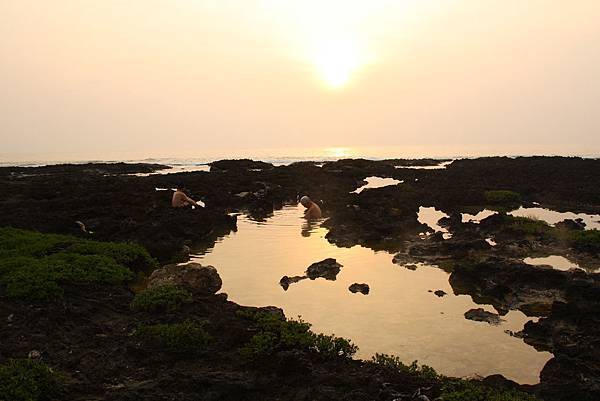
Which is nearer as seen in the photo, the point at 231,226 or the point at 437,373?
the point at 437,373

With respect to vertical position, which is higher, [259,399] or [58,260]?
[58,260]

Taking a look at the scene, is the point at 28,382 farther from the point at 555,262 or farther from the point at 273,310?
the point at 555,262

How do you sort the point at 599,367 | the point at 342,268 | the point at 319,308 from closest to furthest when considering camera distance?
the point at 599,367
the point at 319,308
the point at 342,268

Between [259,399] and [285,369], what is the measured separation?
102 cm

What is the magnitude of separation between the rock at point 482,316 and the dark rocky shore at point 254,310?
0.77m

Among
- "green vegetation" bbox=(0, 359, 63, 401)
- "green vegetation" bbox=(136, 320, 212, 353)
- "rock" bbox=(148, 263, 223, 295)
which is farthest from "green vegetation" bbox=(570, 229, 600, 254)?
"green vegetation" bbox=(0, 359, 63, 401)

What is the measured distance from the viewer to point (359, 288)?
14.4 meters

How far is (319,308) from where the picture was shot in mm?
13023

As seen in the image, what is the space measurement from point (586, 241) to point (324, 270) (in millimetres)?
11289

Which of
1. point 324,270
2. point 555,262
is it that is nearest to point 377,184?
point 555,262

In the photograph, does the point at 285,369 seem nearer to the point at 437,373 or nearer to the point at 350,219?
the point at 437,373

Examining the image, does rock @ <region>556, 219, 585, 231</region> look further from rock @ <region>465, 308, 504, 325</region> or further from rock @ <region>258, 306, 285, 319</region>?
rock @ <region>258, 306, 285, 319</region>

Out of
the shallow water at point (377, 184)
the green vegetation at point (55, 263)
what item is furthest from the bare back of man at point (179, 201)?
the shallow water at point (377, 184)

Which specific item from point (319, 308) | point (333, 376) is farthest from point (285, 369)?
point (319, 308)
